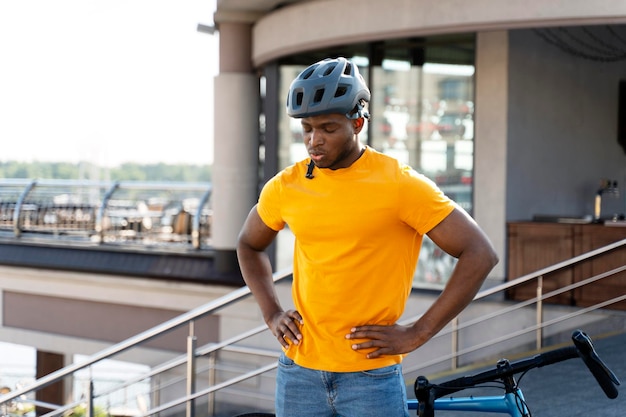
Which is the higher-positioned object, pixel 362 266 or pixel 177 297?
pixel 362 266

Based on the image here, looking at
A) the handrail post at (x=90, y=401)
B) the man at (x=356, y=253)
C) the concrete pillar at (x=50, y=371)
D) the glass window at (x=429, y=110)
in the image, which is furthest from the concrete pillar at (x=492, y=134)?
the concrete pillar at (x=50, y=371)

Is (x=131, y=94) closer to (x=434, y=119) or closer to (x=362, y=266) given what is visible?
(x=434, y=119)

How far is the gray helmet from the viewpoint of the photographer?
2189 millimetres

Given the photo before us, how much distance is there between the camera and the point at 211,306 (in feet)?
14.9

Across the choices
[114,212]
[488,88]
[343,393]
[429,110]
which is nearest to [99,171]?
[114,212]

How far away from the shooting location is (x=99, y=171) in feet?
170

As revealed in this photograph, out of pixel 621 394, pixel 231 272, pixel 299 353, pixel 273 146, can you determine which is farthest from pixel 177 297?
pixel 299 353

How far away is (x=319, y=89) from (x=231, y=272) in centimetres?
1089

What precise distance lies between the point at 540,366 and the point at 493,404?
30cm

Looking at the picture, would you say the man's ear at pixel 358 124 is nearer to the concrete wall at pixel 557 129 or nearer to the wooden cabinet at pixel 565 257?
the wooden cabinet at pixel 565 257

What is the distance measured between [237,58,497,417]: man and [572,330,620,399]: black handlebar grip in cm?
31

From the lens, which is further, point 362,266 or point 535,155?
point 535,155

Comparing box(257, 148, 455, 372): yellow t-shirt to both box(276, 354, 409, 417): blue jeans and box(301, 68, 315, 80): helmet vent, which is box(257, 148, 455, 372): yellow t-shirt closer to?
box(276, 354, 409, 417): blue jeans

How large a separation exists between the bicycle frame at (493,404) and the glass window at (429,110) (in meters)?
8.00
